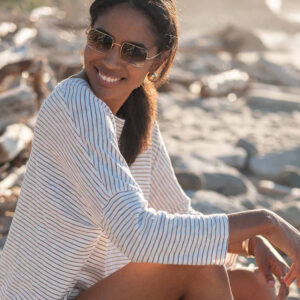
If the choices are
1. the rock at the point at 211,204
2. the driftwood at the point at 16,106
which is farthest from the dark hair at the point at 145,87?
the driftwood at the point at 16,106

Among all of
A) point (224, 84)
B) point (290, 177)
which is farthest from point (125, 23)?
point (224, 84)

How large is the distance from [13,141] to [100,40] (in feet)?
9.77

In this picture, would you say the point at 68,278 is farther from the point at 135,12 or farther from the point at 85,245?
the point at 135,12

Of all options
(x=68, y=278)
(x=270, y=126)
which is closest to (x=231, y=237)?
(x=68, y=278)

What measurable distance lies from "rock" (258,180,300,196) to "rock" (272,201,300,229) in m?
0.77

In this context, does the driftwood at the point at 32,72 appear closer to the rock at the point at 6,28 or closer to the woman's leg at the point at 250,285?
the rock at the point at 6,28

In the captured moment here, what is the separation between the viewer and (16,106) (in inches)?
207

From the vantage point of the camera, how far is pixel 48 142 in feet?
6.86

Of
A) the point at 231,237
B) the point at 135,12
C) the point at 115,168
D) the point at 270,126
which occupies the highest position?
the point at 135,12

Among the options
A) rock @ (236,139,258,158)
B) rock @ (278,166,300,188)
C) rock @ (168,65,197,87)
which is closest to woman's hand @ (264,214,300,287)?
rock @ (278,166,300,188)

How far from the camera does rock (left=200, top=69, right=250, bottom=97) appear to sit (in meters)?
9.95

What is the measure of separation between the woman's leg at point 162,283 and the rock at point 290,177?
3697mm

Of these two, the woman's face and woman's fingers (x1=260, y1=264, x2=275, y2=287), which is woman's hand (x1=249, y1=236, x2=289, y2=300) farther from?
the woman's face

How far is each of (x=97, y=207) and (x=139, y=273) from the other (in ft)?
1.26
